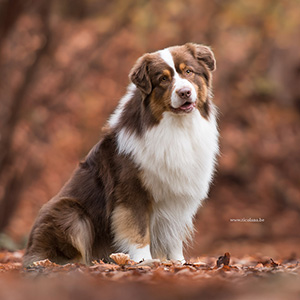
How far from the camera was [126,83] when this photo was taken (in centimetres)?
1748

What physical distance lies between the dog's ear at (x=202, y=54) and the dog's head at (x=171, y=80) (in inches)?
2.0

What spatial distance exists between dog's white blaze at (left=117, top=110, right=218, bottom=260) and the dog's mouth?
0.13 meters

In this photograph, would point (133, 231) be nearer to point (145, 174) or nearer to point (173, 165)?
point (145, 174)

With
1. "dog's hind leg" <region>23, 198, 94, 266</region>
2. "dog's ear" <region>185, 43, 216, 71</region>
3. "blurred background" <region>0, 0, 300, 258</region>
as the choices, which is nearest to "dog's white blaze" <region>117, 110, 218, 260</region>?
"dog's ear" <region>185, 43, 216, 71</region>

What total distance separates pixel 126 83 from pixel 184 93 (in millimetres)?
12207

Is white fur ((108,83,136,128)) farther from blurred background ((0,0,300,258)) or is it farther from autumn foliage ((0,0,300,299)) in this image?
blurred background ((0,0,300,258))

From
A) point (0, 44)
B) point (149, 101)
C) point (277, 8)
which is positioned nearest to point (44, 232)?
point (149, 101)

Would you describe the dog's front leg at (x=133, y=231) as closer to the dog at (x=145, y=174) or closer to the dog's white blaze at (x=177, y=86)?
the dog at (x=145, y=174)

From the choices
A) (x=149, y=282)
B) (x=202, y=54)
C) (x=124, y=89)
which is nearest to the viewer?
(x=149, y=282)

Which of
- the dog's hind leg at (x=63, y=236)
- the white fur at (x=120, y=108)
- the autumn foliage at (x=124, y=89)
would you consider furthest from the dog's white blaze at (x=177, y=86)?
the autumn foliage at (x=124, y=89)

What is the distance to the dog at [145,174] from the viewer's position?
5664mm

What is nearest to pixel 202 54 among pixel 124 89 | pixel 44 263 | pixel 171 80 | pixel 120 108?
pixel 171 80

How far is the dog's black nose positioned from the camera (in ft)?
17.7

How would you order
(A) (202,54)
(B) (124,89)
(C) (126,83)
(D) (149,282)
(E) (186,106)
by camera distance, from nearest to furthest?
(D) (149,282) → (E) (186,106) → (A) (202,54) → (B) (124,89) → (C) (126,83)
